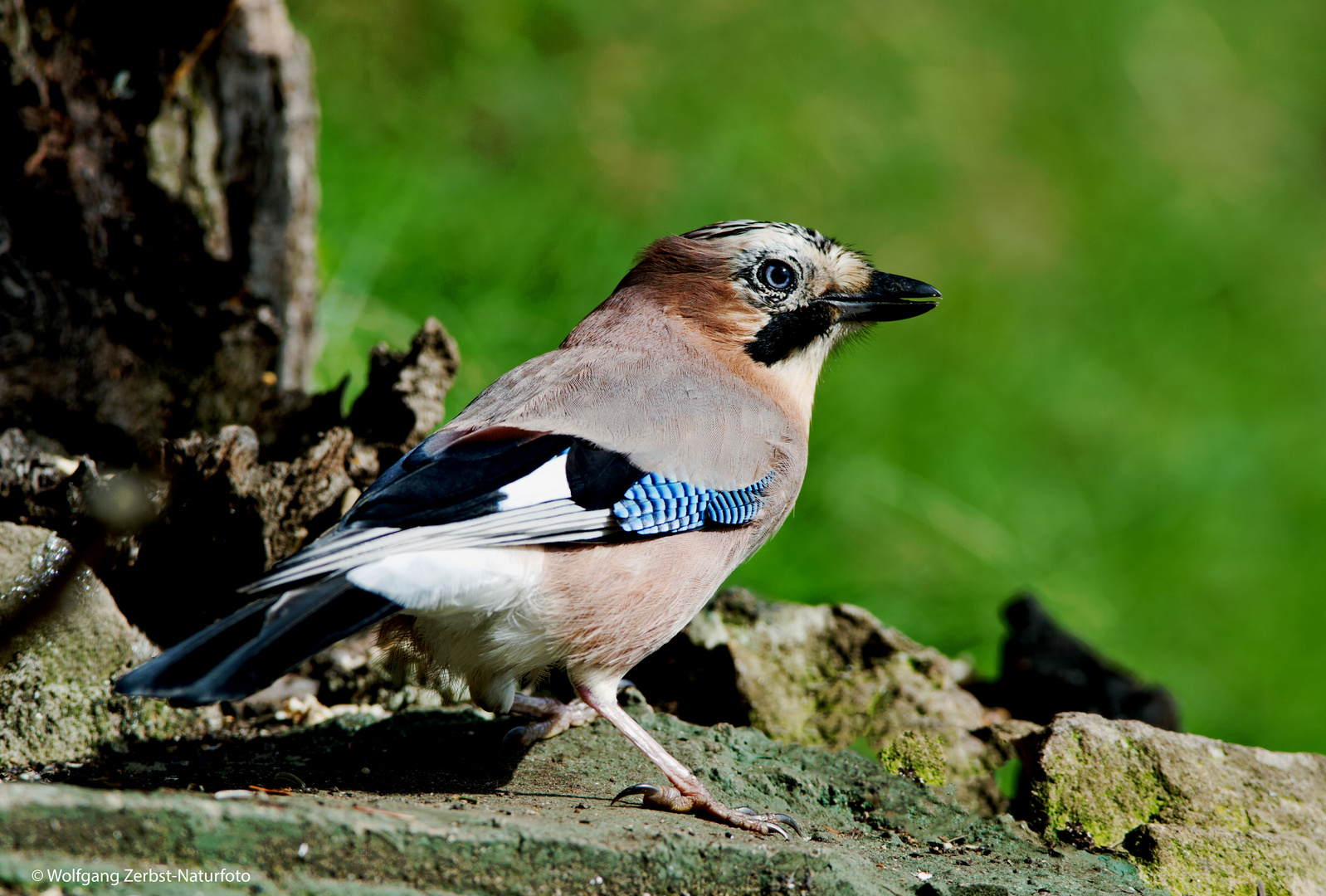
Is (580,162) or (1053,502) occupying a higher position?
(580,162)

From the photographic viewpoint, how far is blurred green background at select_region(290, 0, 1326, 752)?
556cm

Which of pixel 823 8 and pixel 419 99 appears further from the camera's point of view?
pixel 823 8

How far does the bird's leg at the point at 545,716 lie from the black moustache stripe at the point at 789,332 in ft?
3.59

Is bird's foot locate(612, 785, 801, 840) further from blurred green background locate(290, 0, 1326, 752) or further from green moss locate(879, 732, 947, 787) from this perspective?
blurred green background locate(290, 0, 1326, 752)

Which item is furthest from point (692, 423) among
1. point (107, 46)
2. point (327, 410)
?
point (107, 46)

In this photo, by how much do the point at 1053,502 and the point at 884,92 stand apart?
2.77 m

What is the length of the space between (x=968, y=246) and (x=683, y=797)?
17.4 ft

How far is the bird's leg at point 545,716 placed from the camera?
309 cm

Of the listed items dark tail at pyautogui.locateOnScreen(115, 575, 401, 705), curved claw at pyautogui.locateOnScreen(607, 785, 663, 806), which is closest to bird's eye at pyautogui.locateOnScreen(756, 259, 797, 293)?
curved claw at pyautogui.locateOnScreen(607, 785, 663, 806)

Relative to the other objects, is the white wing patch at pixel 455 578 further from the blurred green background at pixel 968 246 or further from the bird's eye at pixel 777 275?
the blurred green background at pixel 968 246

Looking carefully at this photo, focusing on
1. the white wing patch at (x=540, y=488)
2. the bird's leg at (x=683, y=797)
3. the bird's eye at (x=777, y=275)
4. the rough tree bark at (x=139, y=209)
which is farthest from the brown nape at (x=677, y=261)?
the bird's leg at (x=683, y=797)

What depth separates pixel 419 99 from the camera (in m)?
6.35

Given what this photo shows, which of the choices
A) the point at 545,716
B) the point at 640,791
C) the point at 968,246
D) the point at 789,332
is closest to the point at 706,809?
the point at 640,791

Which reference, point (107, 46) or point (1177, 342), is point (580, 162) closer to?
point (107, 46)
